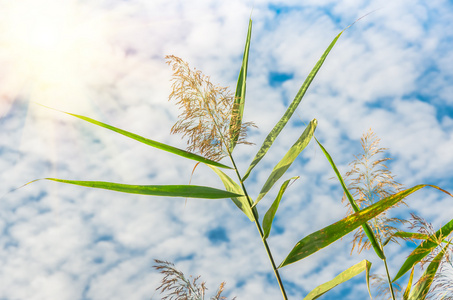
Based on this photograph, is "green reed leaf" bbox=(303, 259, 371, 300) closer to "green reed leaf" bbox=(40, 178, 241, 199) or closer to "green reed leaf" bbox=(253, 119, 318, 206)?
"green reed leaf" bbox=(253, 119, 318, 206)

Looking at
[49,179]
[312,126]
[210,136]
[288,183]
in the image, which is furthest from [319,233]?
[49,179]

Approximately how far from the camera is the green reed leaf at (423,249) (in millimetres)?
1856

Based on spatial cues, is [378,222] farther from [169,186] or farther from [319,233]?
[169,186]

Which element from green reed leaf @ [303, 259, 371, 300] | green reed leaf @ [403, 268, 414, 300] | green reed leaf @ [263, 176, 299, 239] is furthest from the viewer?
green reed leaf @ [403, 268, 414, 300]

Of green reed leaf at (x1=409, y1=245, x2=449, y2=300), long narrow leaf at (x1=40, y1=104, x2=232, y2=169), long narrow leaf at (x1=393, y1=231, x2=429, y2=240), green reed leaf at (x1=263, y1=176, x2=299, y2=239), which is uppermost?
long narrow leaf at (x1=40, y1=104, x2=232, y2=169)

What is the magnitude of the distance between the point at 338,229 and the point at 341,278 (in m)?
0.25

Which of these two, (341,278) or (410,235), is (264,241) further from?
(410,235)

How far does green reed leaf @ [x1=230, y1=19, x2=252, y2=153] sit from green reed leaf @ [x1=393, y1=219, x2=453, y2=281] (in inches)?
38.0

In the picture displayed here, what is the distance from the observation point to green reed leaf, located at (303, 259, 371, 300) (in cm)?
174

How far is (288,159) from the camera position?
6.37 ft

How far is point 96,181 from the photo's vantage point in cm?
166

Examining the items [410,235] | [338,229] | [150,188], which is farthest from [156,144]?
[410,235]

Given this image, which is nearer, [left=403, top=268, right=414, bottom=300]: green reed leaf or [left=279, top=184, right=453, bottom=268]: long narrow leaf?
[left=279, top=184, right=453, bottom=268]: long narrow leaf

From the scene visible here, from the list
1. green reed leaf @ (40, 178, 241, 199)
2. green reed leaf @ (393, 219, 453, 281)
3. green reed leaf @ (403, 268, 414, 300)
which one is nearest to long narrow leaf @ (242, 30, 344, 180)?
green reed leaf @ (40, 178, 241, 199)
